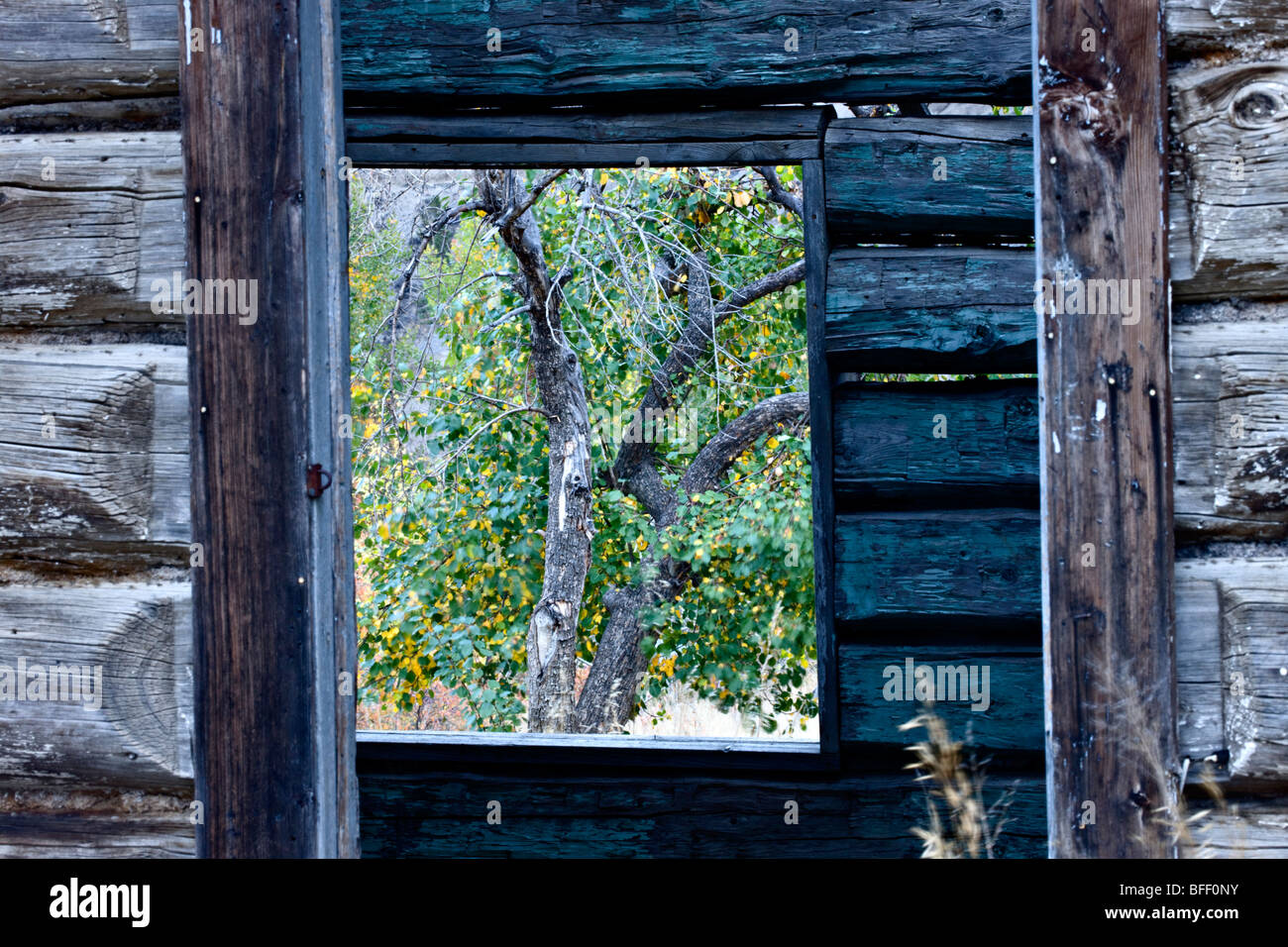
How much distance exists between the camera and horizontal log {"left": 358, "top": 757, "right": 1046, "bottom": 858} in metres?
3.49

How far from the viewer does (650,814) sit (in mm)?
3705

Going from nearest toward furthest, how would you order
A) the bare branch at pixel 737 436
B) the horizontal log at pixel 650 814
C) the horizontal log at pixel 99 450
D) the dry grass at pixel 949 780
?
the horizontal log at pixel 99 450 → the dry grass at pixel 949 780 → the horizontal log at pixel 650 814 → the bare branch at pixel 737 436

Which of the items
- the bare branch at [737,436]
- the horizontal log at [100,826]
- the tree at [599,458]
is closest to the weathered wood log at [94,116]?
the horizontal log at [100,826]

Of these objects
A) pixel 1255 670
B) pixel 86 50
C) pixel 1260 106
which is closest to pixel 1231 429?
pixel 1255 670

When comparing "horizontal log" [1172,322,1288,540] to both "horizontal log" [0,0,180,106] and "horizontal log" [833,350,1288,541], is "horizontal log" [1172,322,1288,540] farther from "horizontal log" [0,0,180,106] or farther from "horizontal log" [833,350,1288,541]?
"horizontal log" [0,0,180,106]

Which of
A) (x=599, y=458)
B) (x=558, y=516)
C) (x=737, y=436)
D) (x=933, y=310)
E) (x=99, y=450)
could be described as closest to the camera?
(x=99, y=450)

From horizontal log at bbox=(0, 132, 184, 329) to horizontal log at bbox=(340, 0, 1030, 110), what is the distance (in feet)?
6.46

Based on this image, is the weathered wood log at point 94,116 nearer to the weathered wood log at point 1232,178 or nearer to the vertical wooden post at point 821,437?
the weathered wood log at point 1232,178

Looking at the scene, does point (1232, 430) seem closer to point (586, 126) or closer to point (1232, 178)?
point (1232, 178)

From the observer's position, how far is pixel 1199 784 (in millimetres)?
1617

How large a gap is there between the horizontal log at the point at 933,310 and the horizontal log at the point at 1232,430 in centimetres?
172

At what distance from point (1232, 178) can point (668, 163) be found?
7.03ft

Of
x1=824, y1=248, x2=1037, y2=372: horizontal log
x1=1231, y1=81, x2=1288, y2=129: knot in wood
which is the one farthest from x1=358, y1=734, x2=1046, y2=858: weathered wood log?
x1=1231, y1=81, x2=1288, y2=129: knot in wood

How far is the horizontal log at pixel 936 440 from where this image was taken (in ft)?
11.0
